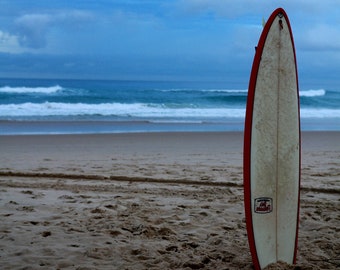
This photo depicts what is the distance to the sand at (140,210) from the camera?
139 inches

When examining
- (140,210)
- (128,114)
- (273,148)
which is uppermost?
(128,114)

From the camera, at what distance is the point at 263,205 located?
3227 mm

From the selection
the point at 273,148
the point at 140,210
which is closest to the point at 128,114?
the point at 140,210

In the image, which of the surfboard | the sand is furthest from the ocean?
the surfboard

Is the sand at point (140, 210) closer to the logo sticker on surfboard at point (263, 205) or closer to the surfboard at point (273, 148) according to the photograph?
the surfboard at point (273, 148)

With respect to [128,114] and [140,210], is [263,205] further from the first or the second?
[128,114]

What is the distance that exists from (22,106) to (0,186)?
17576 mm

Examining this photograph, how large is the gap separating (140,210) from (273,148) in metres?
1.97

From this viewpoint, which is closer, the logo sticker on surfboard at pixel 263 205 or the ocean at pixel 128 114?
the logo sticker on surfboard at pixel 263 205

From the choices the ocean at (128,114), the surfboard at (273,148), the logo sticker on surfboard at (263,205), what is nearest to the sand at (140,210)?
the surfboard at (273,148)

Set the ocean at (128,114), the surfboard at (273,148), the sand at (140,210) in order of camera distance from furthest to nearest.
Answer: the ocean at (128,114)
the sand at (140,210)
the surfboard at (273,148)

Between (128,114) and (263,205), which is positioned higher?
(128,114)

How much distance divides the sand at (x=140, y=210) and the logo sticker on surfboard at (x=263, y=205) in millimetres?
394

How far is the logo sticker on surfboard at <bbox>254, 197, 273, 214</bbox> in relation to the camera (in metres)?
3.21
